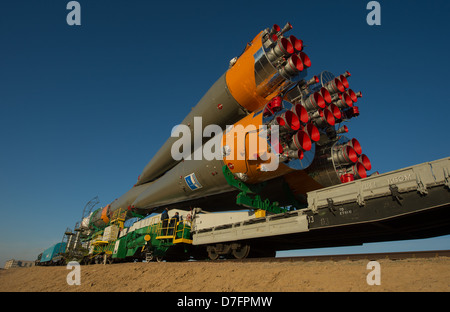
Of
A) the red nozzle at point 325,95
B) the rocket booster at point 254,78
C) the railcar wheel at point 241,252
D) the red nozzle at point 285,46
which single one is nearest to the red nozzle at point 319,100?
the red nozzle at point 325,95

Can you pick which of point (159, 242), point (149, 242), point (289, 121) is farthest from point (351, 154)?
point (149, 242)

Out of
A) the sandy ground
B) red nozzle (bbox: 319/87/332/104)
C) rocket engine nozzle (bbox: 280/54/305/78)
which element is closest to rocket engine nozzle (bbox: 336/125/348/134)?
red nozzle (bbox: 319/87/332/104)

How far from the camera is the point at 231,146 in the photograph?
10.0 m

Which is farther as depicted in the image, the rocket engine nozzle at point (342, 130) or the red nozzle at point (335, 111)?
the rocket engine nozzle at point (342, 130)

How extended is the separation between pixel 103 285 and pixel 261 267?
17.2 feet

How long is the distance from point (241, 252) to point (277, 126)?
4.71 meters

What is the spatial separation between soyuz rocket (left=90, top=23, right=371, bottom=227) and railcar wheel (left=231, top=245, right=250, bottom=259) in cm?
252

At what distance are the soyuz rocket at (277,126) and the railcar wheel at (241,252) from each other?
252 cm

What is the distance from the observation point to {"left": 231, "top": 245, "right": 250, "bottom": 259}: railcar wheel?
29.7ft

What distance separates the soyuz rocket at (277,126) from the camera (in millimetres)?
8797

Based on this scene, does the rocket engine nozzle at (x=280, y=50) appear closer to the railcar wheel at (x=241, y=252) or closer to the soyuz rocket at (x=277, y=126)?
the soyuz rocket at (x=277, y=126)

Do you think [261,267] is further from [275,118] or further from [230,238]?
[275,118]
